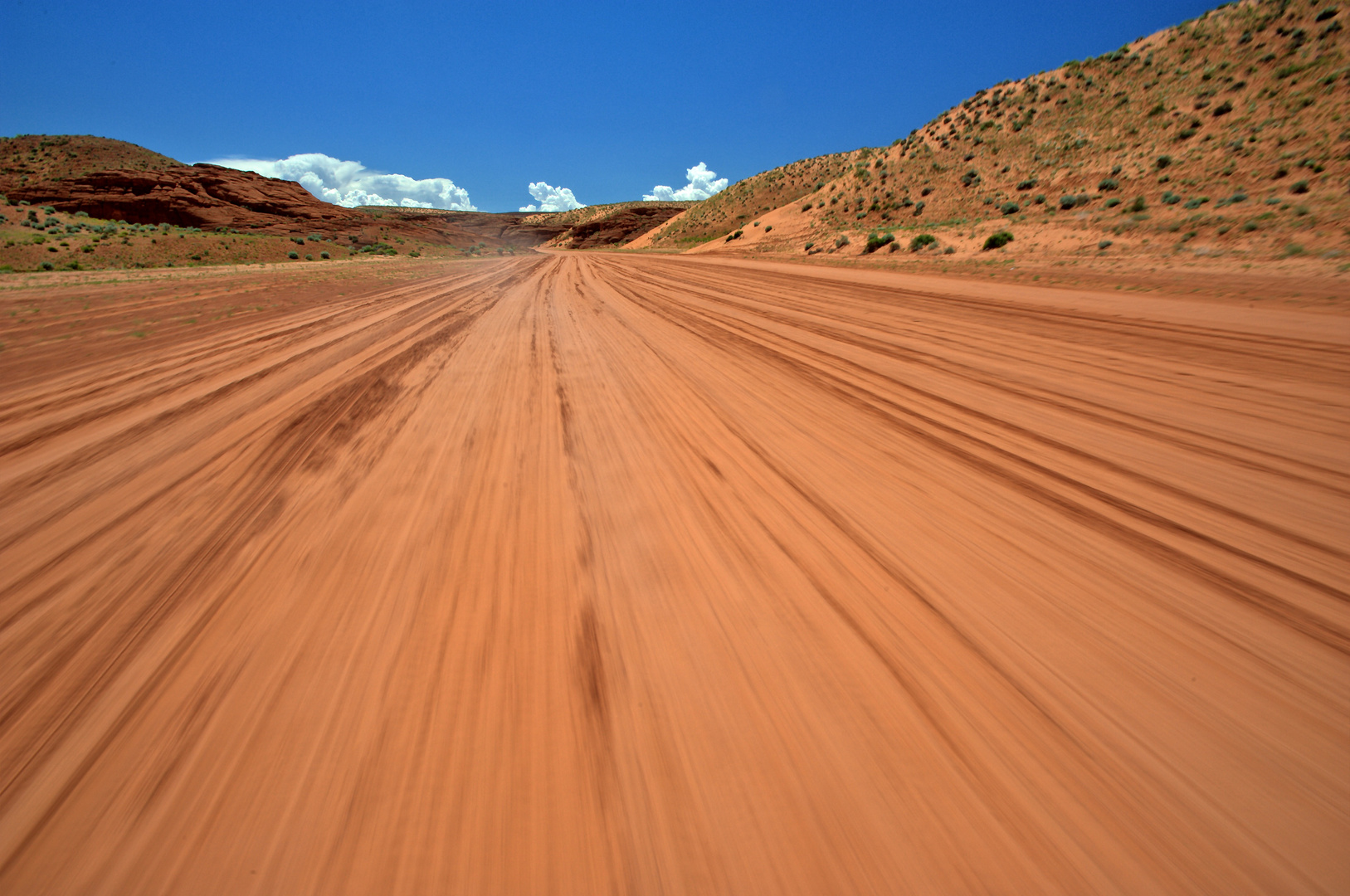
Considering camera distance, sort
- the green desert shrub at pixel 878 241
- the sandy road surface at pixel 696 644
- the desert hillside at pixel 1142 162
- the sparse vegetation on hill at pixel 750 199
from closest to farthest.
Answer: the sandy road surface at pixel 696 644 < the desert hillside at pixel 1142 162 < the green desert shrub at pixel 878 241 < the sparse vegetation on hill at pixel 750 199

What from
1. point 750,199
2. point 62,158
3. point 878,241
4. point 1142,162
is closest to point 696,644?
point 878,241

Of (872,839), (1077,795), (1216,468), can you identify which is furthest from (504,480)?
(1216,468)

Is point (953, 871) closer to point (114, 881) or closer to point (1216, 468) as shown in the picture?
point (114, 881)

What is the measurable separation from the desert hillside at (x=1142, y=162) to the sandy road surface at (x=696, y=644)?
1076 centimetres

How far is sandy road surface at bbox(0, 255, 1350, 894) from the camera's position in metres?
1.32

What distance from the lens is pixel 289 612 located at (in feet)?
7.02

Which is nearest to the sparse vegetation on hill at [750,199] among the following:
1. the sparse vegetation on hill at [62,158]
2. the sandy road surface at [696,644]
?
the sandy road surface at [696,644]

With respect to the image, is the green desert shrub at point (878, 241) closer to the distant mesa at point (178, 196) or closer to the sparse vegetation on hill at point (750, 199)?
the sparse vegetation on hill at point (750, 199)

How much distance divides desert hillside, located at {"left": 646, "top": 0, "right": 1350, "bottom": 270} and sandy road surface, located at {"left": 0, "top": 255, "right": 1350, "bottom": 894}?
10760 millimetres

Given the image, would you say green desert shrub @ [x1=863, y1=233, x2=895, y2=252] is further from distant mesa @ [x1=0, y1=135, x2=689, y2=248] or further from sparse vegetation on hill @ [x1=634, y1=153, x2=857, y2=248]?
distant mesa @ [x1=0, y1=135, x2=689, y2=248]

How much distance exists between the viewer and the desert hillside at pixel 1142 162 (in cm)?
1315

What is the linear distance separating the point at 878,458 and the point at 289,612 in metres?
3.13

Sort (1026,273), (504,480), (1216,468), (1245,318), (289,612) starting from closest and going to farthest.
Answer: (289,612), (1216,468), (504,480), (1245,318), (1026,273)

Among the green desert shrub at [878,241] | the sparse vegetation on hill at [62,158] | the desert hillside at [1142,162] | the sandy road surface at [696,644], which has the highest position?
the sparse vegetation on hill at [62,158]
